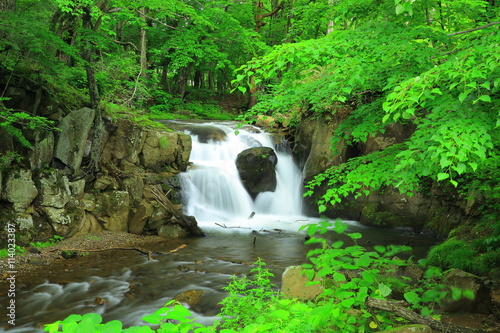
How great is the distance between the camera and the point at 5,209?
848 cm

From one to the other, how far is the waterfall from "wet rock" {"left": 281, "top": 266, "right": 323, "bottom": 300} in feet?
26.3

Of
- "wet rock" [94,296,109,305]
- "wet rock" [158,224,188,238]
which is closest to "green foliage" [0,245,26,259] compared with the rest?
"wet rock" [94,296,109,305]

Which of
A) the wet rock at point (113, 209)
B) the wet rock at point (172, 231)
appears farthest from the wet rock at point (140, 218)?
the wet rock at point (172, 231)

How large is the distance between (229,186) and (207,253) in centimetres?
543

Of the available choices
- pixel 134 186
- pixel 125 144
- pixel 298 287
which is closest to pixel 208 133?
pixel 125 144

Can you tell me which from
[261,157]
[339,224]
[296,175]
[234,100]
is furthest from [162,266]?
[234,100]

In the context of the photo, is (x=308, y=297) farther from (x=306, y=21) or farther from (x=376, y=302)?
(x=306, y=21)

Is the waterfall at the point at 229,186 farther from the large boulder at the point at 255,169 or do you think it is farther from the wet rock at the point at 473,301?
the wet rock at the point at 473,301

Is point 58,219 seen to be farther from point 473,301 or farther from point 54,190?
point 473,301

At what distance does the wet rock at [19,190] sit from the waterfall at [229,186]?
5.30 m

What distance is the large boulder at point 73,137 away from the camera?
398 inches

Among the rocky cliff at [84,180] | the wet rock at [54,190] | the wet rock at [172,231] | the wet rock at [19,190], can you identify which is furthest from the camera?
the wet rock at [172,231]

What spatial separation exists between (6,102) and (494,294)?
1150cm

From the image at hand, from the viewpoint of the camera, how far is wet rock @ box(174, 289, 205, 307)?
6.29 m
